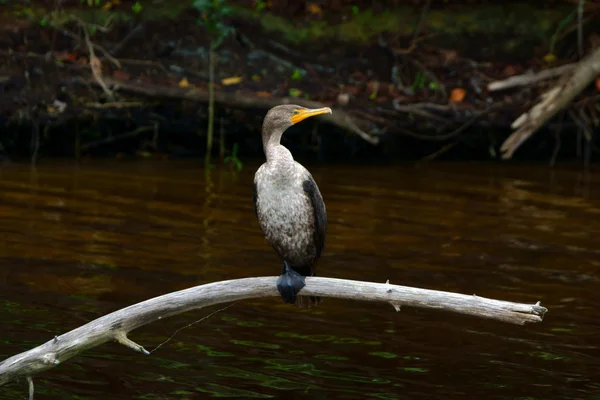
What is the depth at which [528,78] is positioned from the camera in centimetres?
1280

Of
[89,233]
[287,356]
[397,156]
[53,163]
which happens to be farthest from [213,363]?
[397,156]

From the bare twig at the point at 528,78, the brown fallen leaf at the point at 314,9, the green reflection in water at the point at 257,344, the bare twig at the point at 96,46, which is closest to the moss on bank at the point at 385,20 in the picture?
the brown fallen leaf at the point at 314,9

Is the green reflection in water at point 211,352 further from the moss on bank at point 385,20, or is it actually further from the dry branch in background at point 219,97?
the moss on bank at point 385,20

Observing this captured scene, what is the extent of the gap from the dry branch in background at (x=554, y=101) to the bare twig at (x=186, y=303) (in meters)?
7.74

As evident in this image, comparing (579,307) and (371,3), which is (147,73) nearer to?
(371,3)

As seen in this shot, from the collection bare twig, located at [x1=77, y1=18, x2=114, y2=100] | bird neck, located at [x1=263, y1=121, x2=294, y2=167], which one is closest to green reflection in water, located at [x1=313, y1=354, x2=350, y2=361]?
bird neck, located at [x1=263, y1=121, x2=294, y2=167]

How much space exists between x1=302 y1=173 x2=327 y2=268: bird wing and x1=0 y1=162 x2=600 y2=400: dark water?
94cm

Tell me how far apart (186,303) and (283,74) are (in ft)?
30.0

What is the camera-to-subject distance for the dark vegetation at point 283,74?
41.3 feet

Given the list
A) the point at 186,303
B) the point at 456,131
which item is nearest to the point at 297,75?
the point at 456,131

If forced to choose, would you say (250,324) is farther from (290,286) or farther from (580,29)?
(580,29)

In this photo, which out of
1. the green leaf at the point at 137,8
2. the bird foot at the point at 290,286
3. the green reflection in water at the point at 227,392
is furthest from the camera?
the green leaf at the point at 137,8

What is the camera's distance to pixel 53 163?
1238 cm

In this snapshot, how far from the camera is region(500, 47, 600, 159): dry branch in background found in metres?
12.0
